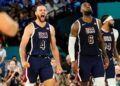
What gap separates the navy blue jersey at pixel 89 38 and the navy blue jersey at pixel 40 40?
73 centimetres

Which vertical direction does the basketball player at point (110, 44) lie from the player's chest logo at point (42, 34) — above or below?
below

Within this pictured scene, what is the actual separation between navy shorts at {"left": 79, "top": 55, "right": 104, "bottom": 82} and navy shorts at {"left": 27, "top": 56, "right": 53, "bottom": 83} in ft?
2.37

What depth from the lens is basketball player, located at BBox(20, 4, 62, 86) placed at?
7.52 metres

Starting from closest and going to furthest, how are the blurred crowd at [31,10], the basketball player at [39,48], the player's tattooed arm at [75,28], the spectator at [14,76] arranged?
the basketball player at [39,48] → the player's tattooed arm at [75,28] → the spectator at [14,76] → the blurred crowd at [31,10]

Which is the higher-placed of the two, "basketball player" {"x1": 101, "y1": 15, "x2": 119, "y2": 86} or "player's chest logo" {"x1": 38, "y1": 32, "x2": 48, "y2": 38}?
"player's chest logo" {"x1": 38, "y1": 32, "x2": 48, "y2": 38}

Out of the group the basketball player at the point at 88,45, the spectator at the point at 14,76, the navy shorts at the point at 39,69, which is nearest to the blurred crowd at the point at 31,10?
the spectator at the point at 14,76

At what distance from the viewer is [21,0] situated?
1842 cm

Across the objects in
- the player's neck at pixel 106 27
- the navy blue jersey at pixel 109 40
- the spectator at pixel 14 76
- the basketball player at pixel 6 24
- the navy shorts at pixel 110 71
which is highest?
the basketball player at pixel 6 24

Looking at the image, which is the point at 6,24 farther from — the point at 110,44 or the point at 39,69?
the point at 110,44

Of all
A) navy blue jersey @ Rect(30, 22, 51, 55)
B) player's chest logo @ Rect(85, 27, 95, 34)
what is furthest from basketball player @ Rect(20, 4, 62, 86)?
player's chest logo @ Rect(85, 27, 95, 34)

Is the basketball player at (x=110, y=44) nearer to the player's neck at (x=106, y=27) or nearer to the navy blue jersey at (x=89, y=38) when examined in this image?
the player's neck at (x=106, y=27)

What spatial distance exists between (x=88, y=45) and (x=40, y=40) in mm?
1040

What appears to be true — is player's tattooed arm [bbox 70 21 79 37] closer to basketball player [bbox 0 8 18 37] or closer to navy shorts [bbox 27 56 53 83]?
navy shorts [bbox 27 56 53 83]

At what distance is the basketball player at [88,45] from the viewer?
7912 mm
